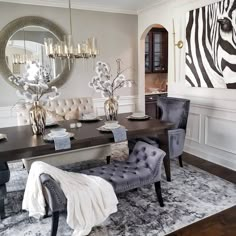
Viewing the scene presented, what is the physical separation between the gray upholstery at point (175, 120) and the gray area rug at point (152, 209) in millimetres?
392

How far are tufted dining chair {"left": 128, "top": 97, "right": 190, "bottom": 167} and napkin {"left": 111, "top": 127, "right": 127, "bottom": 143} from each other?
70 cm

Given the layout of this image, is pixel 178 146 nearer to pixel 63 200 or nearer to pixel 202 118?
pixel 202 118

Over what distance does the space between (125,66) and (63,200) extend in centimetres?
389

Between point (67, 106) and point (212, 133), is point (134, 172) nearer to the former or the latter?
point (212, 133)

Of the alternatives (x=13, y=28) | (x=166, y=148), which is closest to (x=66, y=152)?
(x=166, y=148)

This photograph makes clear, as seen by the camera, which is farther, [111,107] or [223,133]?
[223,133]

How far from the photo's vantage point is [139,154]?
2852 mm

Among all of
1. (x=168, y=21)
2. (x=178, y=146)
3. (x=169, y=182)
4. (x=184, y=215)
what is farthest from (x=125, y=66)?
(x=184, y=215)

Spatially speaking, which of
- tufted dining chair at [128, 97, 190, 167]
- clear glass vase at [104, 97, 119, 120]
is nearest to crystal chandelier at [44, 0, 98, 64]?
clear glass vase at [104, 97, 119, 120]

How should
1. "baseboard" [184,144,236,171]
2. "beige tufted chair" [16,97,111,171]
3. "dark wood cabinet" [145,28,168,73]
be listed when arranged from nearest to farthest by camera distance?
"beige tufted chair" [16,97,111,171], "baseboard" [184,144,236,171], "dark wood cabinet" [145,28,168,73]

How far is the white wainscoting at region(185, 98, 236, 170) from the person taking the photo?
12.0ft

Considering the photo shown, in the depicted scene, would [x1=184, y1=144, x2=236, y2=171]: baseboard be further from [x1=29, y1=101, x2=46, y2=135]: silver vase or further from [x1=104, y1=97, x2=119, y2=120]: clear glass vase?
[x1=29, y1=101, x2=46, y2=135]: silver vase

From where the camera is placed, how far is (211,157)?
4.00m

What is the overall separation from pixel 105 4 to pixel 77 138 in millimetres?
3143
